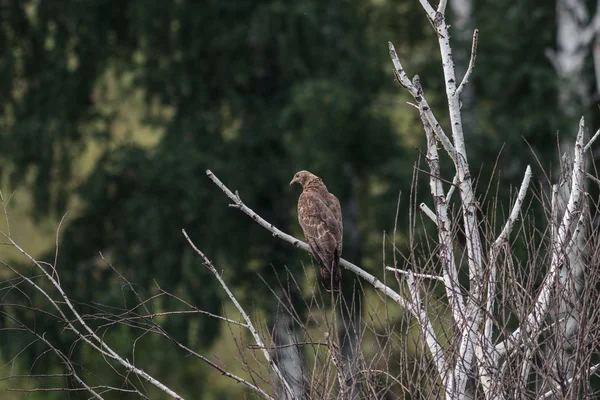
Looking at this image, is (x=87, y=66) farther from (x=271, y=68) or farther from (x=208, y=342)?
(x=208, y=342)

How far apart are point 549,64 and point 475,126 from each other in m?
1.36

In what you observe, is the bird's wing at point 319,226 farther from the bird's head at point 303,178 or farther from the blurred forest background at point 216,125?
the blurred forest background at point 216,125

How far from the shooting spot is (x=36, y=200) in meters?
13.3

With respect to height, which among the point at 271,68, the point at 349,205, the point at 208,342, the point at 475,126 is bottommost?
the point at 208,342

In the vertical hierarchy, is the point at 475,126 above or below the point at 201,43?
below

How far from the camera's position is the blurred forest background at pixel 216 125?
12.8 metres

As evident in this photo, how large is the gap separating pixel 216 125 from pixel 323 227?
636 centimetres

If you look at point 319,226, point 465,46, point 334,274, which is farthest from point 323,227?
point 465,46

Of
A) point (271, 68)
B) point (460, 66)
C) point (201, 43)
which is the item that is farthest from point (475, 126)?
point (201, 43)

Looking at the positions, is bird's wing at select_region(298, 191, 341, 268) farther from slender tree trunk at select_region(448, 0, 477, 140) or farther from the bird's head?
slender tree trunk at select_region(448, 0, 477, 140)

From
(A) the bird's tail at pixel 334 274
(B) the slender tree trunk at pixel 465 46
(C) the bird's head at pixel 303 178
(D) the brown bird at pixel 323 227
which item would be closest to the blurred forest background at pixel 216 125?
(B) the slender tree trunk at pixel 465 46

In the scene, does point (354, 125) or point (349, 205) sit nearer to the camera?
point (354, 125)

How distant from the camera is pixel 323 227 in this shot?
24.7 ft

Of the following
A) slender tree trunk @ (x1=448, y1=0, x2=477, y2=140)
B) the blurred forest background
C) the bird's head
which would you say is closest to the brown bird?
the bird's head
